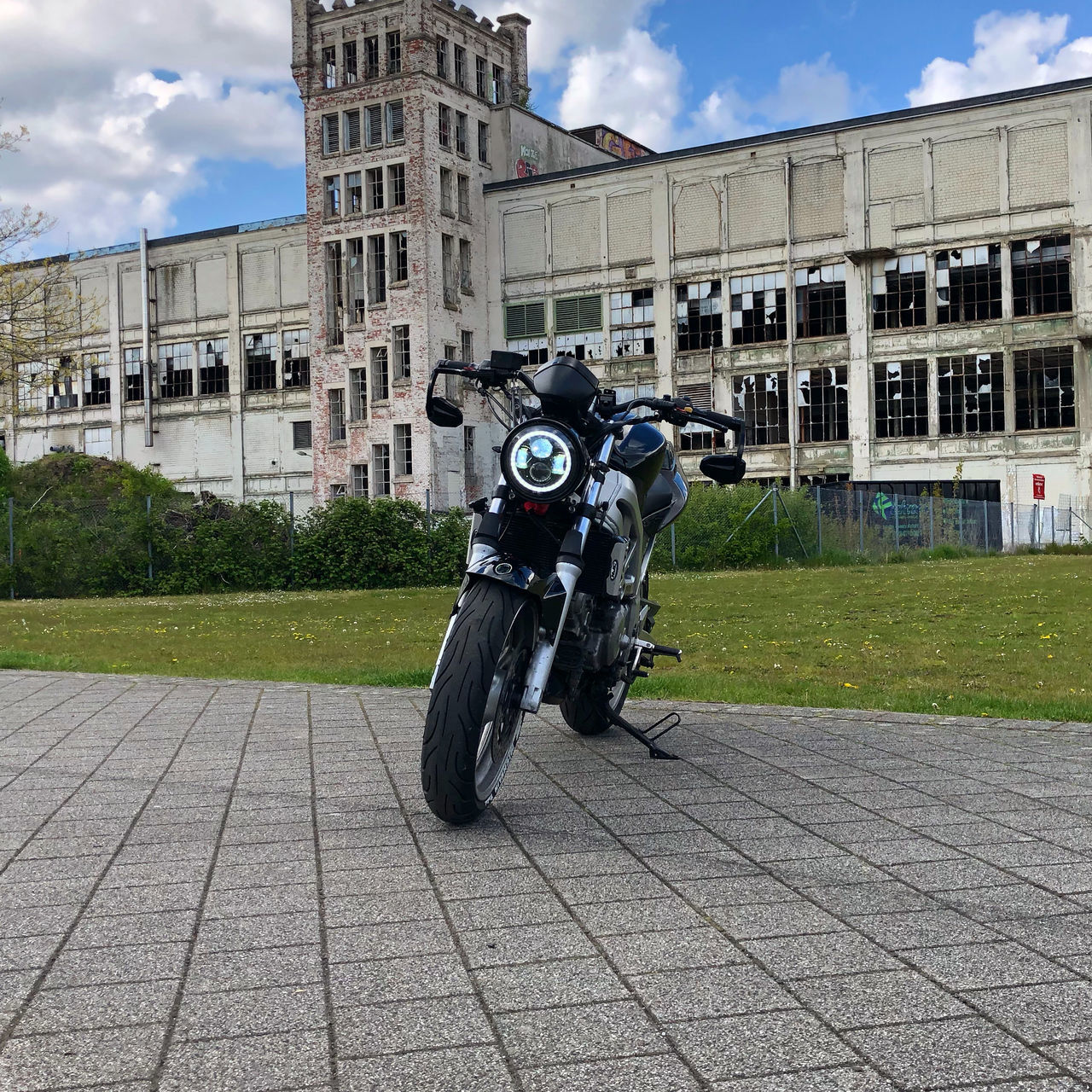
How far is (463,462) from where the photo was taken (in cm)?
5278

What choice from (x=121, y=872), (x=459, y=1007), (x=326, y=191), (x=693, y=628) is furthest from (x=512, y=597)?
(x=326, y=191)

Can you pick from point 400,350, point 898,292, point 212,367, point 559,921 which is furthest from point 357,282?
point 559,921

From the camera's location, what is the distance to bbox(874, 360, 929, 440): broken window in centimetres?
4694

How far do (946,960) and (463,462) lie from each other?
49664mm

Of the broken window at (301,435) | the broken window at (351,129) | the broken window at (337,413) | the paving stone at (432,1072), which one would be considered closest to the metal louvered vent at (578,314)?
the broken window at (337,413)

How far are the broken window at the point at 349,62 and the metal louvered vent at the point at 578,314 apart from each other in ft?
39.8

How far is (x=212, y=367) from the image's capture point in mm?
61312

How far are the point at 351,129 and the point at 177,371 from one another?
15.3 meters

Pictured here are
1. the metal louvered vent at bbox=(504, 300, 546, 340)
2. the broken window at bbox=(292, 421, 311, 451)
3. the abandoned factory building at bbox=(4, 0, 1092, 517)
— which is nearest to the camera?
the abandoned factory building at bbox=(4, 0, 1092, 517)

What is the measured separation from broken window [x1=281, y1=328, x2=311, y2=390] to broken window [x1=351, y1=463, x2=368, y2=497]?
21.8ft

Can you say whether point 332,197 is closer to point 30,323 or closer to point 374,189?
point 374,189

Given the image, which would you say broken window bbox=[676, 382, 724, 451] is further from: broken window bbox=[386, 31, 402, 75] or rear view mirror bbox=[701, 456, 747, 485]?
rear view mirror bbox=[701, 456, 747, 485]

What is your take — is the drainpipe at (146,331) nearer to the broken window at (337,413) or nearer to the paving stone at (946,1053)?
the broken window at (337,413)

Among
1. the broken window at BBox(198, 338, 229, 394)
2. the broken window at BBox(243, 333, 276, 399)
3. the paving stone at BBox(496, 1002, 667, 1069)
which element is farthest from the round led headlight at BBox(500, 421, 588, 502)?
the broken window at BBox(198, 338, 229, 394)
